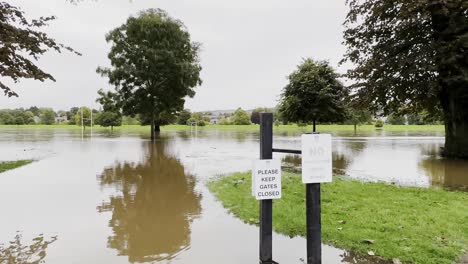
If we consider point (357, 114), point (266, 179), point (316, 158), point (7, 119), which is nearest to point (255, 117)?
point (266, 179)

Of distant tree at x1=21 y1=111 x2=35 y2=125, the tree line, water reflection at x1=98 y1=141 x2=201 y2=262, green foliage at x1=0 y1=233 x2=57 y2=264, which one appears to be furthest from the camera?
distant tree at x1=21 y1=111 x2=35 y2=125

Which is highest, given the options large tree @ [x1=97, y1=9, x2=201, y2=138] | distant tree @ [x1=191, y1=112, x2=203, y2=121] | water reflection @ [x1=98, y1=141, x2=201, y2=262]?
large tree @ [x1=97, y1=9, x2=201, y2=138]

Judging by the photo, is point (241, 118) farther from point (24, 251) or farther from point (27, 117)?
point (24, 251)

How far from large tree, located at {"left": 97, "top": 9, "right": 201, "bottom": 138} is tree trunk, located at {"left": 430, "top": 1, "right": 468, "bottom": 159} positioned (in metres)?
20.0

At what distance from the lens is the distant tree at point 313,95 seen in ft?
69.9

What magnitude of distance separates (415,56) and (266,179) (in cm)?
1083

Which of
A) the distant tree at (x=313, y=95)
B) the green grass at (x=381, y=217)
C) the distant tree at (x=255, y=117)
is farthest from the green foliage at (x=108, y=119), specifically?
the distant tree at (x=255, y=117)

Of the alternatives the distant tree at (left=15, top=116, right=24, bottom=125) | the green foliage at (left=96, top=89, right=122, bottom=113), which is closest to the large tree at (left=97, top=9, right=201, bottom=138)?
the green foliage at (left=96, top=89, right=122, bottom=113)

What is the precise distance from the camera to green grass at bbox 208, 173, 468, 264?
4.03 metres

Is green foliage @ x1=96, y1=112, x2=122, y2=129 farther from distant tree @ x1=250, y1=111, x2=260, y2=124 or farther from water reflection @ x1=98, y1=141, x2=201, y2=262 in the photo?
distant tree @ x1=250, y1=111, x2=260, y2=124

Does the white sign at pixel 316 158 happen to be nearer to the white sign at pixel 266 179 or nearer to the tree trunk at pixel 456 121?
the white sign at pixel 266 179

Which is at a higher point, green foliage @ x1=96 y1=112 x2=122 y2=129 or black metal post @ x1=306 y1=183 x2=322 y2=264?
green foliage @ x1=96 y1=112 x2=122 y2=129

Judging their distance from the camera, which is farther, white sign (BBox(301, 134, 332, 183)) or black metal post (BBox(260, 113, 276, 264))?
black metal post (BBox(260, 113, 276, 264))

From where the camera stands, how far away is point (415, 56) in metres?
12.1
